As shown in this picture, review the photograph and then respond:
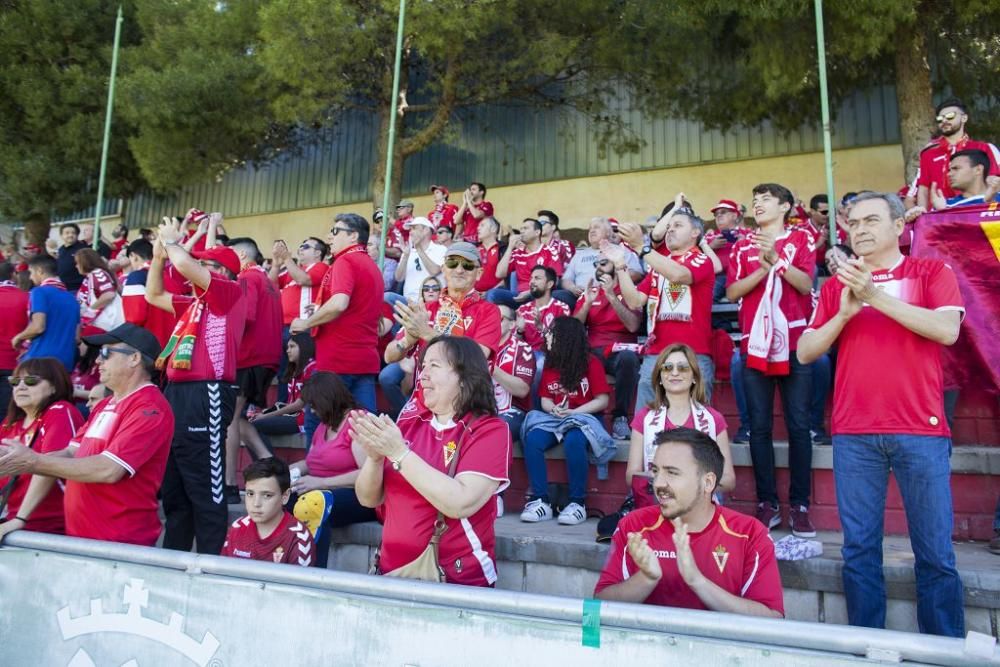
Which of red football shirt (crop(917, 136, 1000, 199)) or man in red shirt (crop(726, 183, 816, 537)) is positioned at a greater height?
red football shirt (crop(917, 136, 1000, 199))

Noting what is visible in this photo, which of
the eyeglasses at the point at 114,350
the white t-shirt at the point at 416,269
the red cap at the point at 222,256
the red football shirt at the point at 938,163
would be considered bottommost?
the eyeglasses at the point at 114,350

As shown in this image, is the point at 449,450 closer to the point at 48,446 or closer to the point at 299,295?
the point at 48,446

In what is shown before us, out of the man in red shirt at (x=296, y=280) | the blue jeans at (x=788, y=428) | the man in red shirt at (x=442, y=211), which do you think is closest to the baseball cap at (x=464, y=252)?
the blue jeans at (x=788, y=428)

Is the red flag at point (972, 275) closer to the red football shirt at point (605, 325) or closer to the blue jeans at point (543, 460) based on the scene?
the blue jeans at point (543, 460)

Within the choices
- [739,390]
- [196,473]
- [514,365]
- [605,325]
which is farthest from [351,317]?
[739,390]

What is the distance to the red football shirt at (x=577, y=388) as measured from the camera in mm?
5781

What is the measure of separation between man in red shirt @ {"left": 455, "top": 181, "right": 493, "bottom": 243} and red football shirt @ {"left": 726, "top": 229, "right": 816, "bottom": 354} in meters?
6.00

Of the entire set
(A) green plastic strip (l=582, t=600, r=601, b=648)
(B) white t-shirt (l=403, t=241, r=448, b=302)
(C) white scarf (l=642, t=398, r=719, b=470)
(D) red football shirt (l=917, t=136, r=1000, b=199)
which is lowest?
(A) green plastic strip (l=582, t=600, r=601, b=648)

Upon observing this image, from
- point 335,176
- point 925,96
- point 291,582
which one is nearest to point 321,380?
point 291,582

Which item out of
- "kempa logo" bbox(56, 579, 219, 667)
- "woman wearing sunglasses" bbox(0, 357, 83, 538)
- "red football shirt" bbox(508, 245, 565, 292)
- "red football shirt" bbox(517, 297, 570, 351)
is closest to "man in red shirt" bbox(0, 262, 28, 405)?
"woman wearing sunglasses" bbox(0, 357, 83, 538)

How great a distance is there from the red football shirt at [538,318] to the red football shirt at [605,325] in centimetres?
19

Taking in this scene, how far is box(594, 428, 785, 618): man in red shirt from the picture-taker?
283cm

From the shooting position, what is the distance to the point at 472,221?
11273 mm

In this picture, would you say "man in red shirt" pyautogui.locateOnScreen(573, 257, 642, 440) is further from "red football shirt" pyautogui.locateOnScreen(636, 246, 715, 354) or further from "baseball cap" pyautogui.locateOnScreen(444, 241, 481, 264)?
"baseball cap" pyautogui.locateOnScreen(444, 241, 481, 264)
